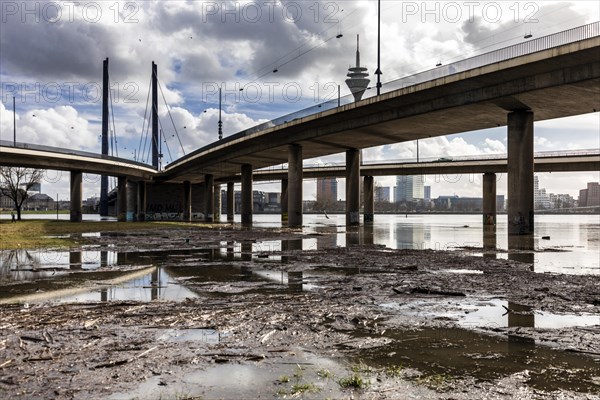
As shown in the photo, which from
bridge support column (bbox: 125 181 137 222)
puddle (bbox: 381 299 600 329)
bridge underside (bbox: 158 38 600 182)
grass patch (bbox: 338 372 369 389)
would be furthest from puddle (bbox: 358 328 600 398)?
bridge support column (bbox: 125 181 137 222)

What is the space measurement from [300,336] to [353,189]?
61.3m

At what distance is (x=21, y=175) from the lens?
85688 mm

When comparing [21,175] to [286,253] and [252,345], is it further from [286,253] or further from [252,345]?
[252,345]

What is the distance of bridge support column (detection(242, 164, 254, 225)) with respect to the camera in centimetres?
8379

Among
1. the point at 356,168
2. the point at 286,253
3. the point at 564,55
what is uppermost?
the point at 564,55

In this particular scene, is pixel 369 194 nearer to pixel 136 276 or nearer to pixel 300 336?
pixel 136 276

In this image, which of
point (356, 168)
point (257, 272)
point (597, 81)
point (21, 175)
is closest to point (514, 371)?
point (257, 272)

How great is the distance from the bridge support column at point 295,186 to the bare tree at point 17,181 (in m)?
46.4

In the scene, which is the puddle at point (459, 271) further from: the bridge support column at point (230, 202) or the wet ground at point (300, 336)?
the bridge support column at point (230, 202)

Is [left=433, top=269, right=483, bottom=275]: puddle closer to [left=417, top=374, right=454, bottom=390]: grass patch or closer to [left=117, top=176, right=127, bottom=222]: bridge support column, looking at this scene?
[left=417, top=374, right=454, bottom=390]: grass patch

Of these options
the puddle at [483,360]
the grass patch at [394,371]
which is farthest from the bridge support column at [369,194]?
the grass patch at [394,371]

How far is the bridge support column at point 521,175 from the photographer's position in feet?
132

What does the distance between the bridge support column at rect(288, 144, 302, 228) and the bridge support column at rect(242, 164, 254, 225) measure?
54.5ft

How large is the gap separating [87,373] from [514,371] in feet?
17.7
